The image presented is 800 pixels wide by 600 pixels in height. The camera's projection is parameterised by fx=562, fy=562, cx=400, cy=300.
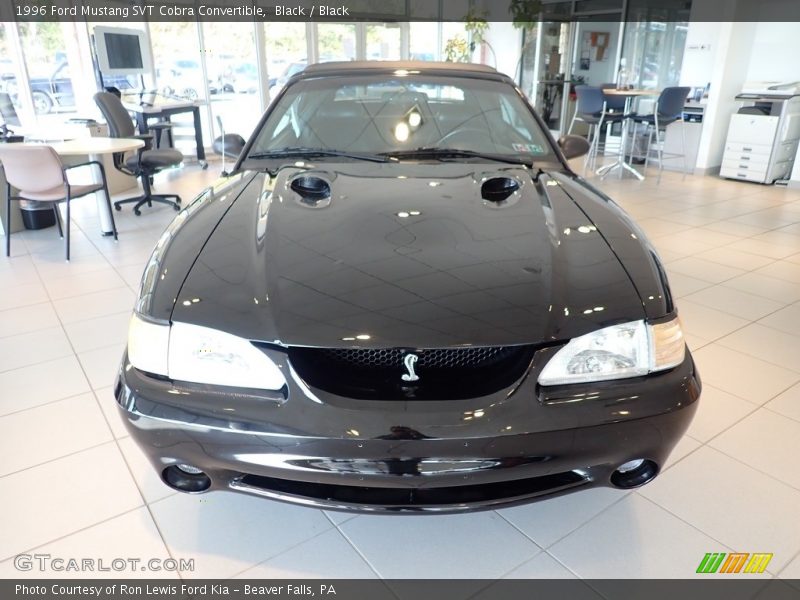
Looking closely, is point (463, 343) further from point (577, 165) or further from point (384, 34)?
point (384, 34)

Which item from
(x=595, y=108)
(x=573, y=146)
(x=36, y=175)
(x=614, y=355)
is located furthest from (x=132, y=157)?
(x=595, y=108)

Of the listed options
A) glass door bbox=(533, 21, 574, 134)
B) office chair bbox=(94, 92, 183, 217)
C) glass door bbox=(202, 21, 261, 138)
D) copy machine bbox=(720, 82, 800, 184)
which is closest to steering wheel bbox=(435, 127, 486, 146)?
office chair bbox=(94, 92, 183, 217)

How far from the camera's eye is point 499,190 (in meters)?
1.67

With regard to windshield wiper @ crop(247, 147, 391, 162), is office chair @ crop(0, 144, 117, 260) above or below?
below

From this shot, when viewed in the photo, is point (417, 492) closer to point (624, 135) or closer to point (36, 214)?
point (36, 214)

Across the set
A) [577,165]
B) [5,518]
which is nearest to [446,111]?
[5,518]

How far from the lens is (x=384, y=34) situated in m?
9.84

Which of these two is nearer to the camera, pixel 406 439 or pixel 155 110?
pixel 406 439

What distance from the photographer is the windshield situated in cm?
200

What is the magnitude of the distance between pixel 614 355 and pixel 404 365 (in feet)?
1.47

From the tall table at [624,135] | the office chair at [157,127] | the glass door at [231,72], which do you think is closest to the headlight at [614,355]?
the office chair at [157,127]

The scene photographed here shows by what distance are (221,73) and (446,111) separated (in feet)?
23.6

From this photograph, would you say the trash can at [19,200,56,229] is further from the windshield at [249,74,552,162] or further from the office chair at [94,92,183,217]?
the windshield at [249,74,552,162]
